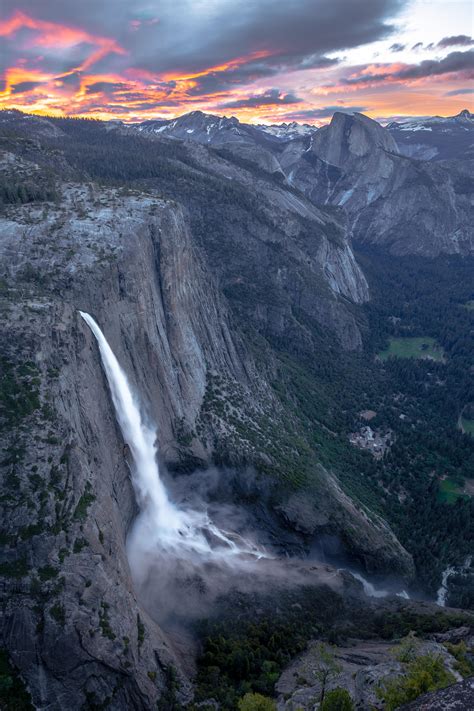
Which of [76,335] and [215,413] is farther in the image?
[215,413]

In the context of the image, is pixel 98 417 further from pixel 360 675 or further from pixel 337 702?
pixel 360 675

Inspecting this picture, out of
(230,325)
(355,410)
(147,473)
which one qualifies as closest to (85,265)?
(147,473)

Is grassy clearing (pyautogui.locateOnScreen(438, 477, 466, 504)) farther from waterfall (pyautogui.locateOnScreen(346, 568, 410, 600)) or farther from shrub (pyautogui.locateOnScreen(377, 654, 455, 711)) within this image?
shrub (pyautogui.locateOnScreen(377, 654, 455, 711))

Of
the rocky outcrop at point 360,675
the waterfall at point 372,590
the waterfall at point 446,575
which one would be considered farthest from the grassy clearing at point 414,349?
the rocky outcrop at point 360,675

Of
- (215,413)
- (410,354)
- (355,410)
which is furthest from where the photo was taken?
(410,354)

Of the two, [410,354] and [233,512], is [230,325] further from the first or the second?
[410,354]

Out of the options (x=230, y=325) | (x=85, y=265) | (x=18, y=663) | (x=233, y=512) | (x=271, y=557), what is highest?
(x=85, y=265)

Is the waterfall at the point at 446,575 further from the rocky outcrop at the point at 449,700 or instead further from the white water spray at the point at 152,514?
the rocky outcrop at the point at 449,700
